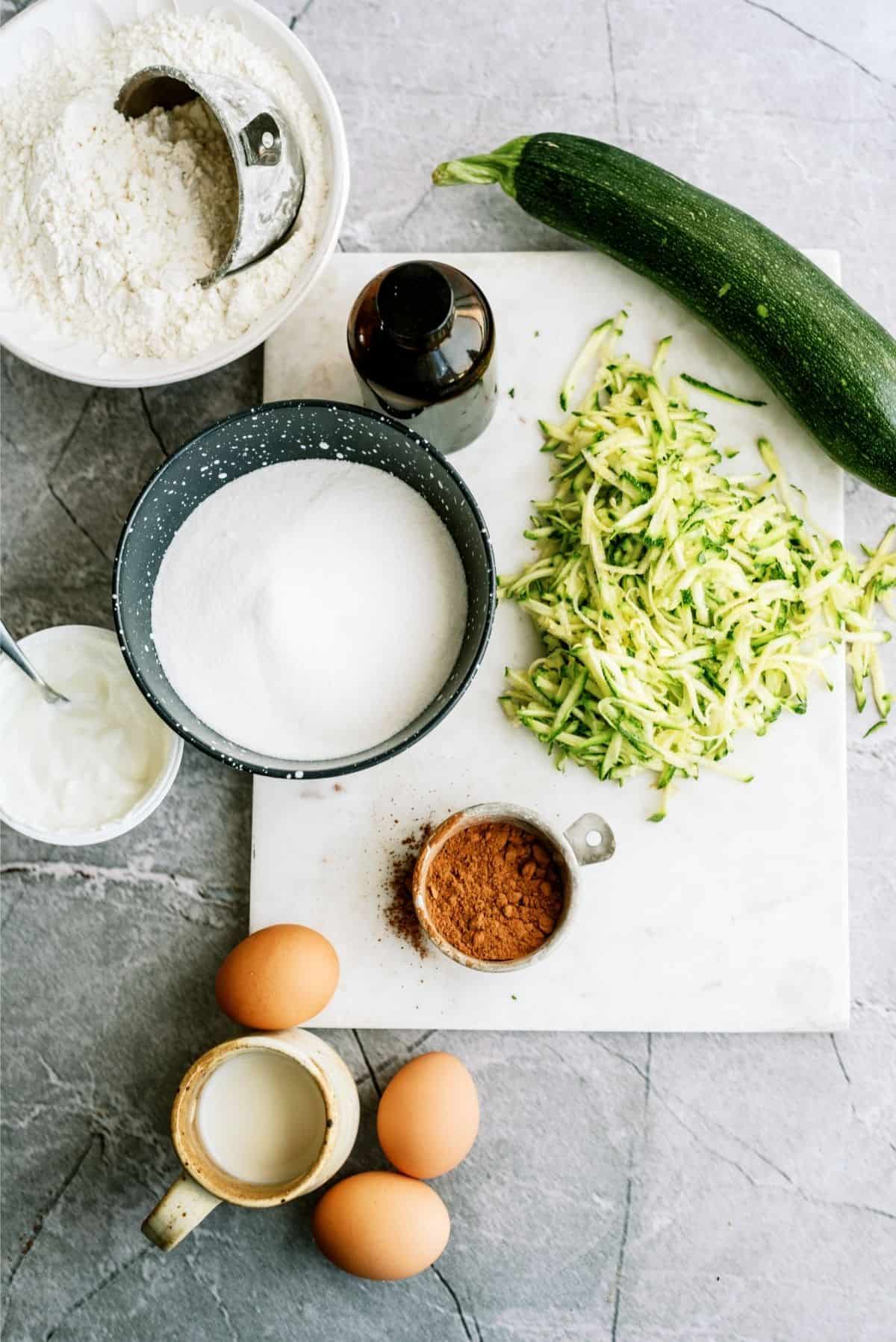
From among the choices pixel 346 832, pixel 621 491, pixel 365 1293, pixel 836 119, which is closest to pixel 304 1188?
pixel 365 1293

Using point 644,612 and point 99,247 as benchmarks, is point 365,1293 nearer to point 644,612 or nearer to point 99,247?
point 644,612

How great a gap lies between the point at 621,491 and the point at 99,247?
0.73 meters

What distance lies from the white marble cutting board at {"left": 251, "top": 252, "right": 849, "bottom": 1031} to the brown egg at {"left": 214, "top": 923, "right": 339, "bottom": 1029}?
Result: 95 mm

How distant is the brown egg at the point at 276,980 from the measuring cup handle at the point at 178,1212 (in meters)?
0.20

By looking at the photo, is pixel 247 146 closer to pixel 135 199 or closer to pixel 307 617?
pixel 135 199

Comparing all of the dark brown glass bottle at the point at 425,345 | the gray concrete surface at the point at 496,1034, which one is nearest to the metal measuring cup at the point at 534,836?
the gray concrete surface at the point at 496,1034

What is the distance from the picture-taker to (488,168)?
1.38 m

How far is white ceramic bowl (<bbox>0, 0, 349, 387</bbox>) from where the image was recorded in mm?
1234

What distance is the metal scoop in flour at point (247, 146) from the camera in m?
1.14

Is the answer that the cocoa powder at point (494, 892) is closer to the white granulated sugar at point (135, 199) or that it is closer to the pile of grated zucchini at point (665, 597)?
the pile of grated zucchini at point (665, 597)

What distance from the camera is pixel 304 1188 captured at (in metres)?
1.19

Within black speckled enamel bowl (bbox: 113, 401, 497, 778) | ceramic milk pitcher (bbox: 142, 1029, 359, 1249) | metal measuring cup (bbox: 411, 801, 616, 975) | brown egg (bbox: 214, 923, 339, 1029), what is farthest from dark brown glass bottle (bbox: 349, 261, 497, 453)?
ceramic milk pitcher (bbox: 142, 1029, 359, 1249)

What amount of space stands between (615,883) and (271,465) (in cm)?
74

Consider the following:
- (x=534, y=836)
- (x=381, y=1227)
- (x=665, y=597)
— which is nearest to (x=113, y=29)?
(x=665, y=597)
